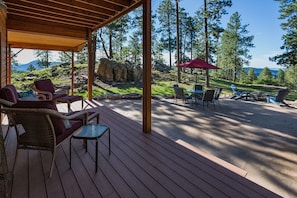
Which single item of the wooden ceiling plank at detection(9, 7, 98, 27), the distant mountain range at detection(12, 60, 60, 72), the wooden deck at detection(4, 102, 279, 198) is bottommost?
the wooden deck at detection(4, 102, 279, 198)

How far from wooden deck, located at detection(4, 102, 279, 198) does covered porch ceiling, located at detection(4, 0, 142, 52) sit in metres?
3.18

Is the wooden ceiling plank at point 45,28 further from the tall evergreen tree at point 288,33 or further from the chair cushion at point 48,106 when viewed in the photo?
the tall evergreen tree at point 288,33

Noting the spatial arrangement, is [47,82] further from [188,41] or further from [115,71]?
[188,41]

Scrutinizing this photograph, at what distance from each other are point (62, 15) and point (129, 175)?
500 centimetres

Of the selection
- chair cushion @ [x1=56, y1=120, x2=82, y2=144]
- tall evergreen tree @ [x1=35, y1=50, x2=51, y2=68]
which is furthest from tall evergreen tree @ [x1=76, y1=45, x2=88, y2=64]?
chair cushion @ [x1=56, y1=120, x2=82, y2=144]

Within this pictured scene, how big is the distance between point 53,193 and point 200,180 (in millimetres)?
1543

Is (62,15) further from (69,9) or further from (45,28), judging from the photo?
(45,28)

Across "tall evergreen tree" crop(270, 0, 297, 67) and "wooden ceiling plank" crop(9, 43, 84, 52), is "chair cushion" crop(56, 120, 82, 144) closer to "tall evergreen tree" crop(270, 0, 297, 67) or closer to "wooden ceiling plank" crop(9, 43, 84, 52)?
"wooden ceiling plank" crop(9, 43, 84, 52)

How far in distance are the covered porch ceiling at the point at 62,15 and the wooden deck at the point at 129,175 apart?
125 inches

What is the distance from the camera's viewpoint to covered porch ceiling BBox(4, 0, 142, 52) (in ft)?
14.6

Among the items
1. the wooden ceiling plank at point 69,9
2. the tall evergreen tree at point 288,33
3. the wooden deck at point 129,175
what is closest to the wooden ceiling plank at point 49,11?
the wooden ceiling plank at point 69,9

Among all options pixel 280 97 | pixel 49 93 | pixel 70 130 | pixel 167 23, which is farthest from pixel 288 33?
pixel 70 130

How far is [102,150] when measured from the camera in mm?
2932

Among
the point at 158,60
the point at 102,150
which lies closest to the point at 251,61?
the point at 158,60
